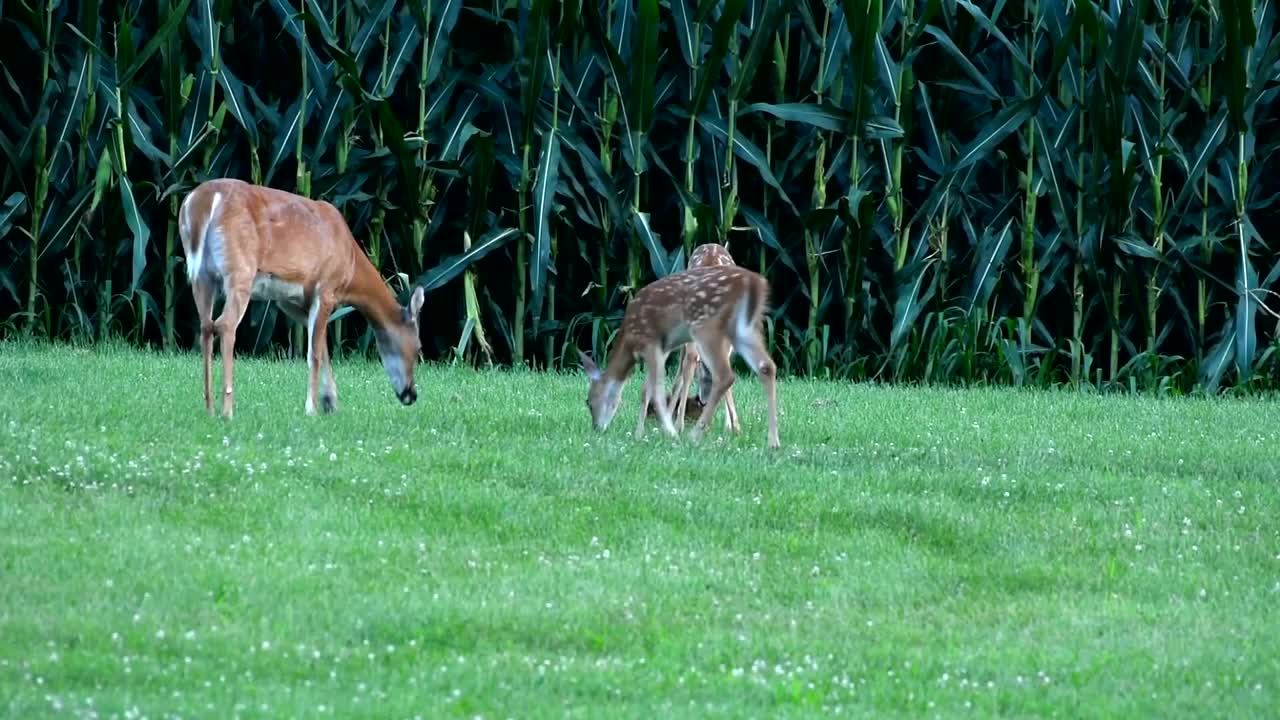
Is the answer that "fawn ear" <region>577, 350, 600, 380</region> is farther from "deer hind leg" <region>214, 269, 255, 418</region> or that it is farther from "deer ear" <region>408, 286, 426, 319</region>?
"deer hind leg" <region>214, 269, 255, 418</region>

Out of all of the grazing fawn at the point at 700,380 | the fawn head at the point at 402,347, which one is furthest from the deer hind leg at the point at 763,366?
the fawn head at the point at 402,347

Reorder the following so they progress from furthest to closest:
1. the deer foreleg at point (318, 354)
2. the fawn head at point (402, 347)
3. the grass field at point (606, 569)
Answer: the fawn head at point (402, 347), the deer foreleg at point (318, 354), the grass field at point (606, 569)

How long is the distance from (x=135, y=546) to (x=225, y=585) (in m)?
0.63

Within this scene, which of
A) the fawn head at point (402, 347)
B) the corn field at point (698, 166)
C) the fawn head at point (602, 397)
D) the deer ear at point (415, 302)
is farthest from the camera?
the corn field at point (698, 166)

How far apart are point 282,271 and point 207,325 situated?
62 cm

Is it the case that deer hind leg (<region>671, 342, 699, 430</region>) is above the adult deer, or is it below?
below

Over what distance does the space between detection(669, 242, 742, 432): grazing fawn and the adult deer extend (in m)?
1.69

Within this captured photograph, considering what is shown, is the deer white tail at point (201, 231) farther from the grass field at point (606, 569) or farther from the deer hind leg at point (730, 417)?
the deer hind leg at point (730, 417)

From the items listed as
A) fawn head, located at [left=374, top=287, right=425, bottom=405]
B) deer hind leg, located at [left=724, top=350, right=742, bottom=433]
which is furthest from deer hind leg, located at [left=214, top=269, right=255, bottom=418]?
deer hind leg, located at [left=724, top=350, right=742, bottom=433]

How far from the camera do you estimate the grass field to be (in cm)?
636

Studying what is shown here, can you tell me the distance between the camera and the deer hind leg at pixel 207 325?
11094 mm

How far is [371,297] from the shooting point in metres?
12.9

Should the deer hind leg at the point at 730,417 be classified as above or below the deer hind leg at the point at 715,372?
below

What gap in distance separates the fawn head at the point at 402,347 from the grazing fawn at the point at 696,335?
4.62 ft
